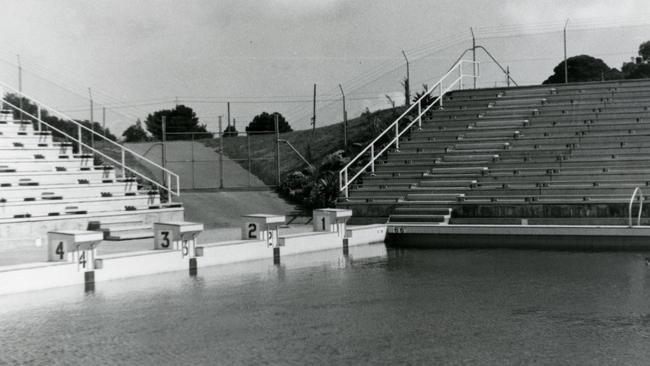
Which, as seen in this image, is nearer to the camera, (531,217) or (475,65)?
(531,217)

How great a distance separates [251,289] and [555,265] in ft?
17.8

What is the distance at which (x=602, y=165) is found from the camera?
19938 mm

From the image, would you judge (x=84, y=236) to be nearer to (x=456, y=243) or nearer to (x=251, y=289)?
(x=251, y=289)

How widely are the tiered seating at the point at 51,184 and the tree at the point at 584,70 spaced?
31319 millimetres

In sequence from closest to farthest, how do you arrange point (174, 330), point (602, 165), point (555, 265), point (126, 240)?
point (174, 330)
point (555, 265)
point (126, 240)
point (602, 165)

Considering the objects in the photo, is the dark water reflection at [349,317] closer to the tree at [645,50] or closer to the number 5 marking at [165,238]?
the number 5 marking at [165,238]

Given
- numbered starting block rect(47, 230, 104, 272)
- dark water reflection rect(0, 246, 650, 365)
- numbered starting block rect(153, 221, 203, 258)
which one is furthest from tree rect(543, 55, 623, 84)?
numbered starting block rect(47, 230, 104, 272)

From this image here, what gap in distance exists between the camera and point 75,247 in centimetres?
1179

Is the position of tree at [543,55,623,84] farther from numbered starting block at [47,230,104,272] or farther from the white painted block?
numbered starting block at [47,230,104,272]

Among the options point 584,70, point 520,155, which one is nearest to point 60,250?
point 520,155

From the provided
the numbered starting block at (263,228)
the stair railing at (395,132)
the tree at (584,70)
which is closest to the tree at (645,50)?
the tree at (584,70)

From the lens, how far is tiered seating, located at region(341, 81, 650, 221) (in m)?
19.1

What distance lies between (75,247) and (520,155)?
Result: 13.7 metres

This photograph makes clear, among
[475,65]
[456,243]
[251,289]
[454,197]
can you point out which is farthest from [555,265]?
[475,65]
